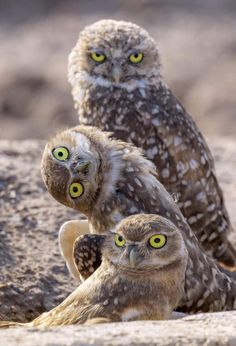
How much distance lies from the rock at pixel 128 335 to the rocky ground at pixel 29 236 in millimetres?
2127

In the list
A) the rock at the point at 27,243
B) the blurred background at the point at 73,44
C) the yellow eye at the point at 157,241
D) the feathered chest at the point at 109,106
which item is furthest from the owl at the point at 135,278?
the blurred background at the point at 73,44

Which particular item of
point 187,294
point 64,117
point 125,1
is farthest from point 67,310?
point 125,1

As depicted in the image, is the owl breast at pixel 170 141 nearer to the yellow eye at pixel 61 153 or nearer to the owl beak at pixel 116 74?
the owl beak at pixel 116 74

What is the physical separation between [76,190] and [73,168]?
6.1 inches

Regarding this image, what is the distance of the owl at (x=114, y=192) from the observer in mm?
6797

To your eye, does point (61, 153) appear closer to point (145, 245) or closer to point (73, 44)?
point (145, 245)

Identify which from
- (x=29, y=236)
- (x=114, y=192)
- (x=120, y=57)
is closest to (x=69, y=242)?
(x=114, y=192)

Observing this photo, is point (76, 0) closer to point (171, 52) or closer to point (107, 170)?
point (171, 52)

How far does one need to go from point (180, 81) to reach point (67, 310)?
11131mm

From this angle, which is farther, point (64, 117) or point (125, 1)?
point (125, 1)

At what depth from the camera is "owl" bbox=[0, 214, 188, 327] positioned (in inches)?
235

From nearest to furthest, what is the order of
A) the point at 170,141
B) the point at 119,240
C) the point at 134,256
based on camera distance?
1. the point at 134,256
2. the point at 119,240
3. the point at 170,141

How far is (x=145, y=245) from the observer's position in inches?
240

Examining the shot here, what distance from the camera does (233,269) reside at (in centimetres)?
830
